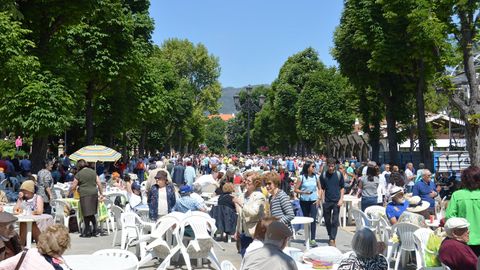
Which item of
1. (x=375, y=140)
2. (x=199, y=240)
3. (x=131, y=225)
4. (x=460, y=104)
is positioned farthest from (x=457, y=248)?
(x=375, y=140)

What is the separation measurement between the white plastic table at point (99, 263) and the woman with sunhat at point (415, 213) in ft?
16.4

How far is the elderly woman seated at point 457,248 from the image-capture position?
625 centimetres

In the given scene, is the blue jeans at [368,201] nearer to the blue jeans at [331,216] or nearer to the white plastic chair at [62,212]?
the blue jeans at [331,216]

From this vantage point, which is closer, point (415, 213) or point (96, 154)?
point (415, 213)

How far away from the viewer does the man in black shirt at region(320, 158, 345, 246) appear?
1166 centimetres

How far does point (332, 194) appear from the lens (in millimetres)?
11648

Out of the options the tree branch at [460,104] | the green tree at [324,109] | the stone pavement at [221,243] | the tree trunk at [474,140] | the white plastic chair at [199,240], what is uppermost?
the green tree at [324,109]

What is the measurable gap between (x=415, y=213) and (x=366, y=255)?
181 inches

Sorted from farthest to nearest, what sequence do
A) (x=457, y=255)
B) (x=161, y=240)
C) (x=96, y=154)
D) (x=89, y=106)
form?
1. (x=89, y=106)
2. (x=96, y=154)
3. (x=161, y=240)
4. (x=457, y=255)

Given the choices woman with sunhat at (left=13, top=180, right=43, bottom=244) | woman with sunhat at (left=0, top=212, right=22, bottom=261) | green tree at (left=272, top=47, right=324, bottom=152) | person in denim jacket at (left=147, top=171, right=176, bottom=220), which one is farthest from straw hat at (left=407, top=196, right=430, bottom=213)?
green tree at (left=272, top=47, right=324, bottom=152)

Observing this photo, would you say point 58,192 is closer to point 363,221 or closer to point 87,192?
point 87,192

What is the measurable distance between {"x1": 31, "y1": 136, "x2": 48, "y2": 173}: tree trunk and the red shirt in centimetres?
1932

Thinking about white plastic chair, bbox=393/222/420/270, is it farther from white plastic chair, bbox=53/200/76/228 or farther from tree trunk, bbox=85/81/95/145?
tree trunk, bbox=85/81/95/145

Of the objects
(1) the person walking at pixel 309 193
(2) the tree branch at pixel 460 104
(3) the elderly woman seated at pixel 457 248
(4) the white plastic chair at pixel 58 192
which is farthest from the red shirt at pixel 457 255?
(4) the white plastic chair at pixel 58 192
